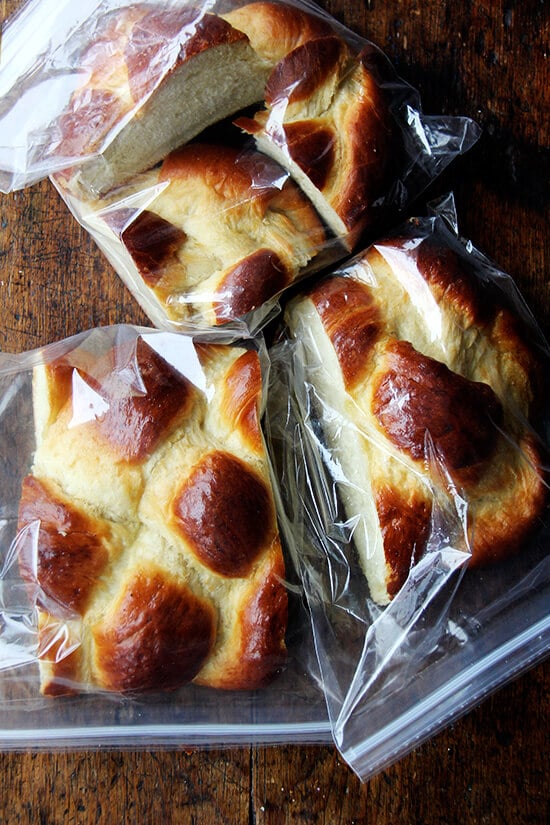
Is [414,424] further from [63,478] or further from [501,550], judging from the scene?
[63,478]

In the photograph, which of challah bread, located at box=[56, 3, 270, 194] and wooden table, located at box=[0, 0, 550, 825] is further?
wooden table, located at box=[0, 0, 550, 825]

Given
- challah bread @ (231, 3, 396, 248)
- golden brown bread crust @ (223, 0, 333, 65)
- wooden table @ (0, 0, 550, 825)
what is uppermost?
golden brown bread crust @ (223, 0, 333, 65)

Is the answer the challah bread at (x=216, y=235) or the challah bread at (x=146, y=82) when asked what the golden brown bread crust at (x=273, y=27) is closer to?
the challah bread at (x=146, y=82)

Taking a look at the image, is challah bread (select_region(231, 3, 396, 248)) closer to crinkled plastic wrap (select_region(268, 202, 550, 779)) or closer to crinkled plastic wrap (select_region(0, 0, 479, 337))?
crinkled plastic wrap (select_region(0, 0, 479, 337))

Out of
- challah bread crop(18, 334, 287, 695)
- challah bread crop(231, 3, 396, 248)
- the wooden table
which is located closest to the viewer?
challah bread crop(18, 334, 287, 695)

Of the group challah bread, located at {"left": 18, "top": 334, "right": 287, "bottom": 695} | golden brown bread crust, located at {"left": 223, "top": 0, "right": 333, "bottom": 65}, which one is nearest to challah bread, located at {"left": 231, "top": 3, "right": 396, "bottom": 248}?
golden brown bread crust, located at {"left": 223, "top": 0, "right": 333, "bottom": 65}

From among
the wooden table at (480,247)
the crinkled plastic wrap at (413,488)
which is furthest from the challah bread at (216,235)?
the wooden table at (480,247)

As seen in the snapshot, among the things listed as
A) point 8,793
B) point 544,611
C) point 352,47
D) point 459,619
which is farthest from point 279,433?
point 8,793
